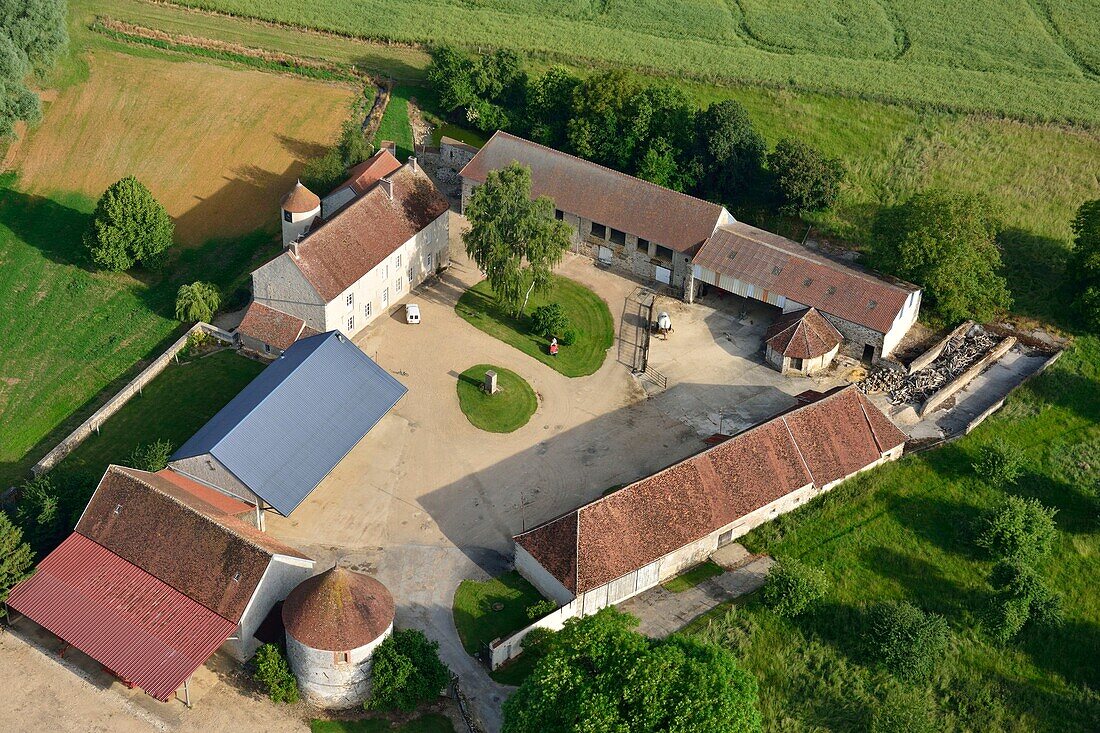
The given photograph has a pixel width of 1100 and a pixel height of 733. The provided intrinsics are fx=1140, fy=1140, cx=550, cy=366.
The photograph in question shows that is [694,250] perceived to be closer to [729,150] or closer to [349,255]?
[729,150]

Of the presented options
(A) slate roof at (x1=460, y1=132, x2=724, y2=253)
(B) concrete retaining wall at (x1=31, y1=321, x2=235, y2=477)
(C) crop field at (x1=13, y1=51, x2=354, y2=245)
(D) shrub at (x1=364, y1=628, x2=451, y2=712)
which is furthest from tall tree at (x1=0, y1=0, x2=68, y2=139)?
(D) shrub at (x1=364, y1=628, x2=451, y2=712)

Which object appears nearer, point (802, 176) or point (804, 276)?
point (804, 276)

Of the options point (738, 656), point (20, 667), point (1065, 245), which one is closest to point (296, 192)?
point (20, 667)

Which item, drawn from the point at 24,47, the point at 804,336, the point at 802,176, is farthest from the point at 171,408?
the point at 802,176

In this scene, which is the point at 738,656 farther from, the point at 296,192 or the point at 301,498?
the point at 296,192

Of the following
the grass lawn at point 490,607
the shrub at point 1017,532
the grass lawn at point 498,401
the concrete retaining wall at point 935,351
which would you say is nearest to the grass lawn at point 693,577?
the grass lawn at point 490,607

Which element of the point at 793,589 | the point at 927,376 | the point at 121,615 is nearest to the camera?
the point at 121,615

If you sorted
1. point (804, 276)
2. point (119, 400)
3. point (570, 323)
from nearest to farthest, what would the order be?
point (119, 400) → point (804, 276) → point (570, 323)
